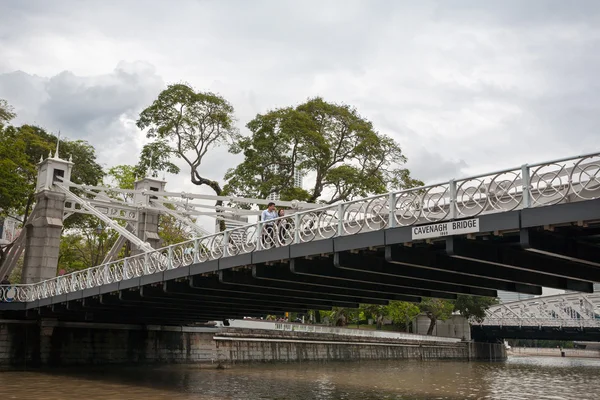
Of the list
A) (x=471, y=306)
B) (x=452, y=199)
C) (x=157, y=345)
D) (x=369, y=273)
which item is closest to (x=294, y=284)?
(x=369, y=273)

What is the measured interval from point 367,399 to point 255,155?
2325 centimetres

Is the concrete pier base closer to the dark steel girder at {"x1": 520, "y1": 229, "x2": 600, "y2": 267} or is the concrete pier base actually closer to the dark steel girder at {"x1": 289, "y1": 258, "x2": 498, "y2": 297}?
the dark steel girder at {"x1": 289, "y1": 258, "x2": 498, "y2": 297}

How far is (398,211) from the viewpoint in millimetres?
15414

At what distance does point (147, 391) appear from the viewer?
21.4m

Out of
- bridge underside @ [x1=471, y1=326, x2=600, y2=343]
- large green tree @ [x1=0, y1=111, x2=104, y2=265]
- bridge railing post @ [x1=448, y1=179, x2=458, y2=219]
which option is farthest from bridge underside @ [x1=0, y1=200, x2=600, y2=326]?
bridge underside @ [x1=471, y1=326, x2=600, y2=343]

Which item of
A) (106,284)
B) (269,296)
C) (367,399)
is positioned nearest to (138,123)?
(106,284)

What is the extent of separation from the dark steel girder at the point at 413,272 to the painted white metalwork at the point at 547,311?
52897mm

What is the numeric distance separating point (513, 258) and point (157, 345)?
76.4ft

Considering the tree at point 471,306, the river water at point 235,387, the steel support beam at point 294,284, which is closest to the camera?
the steel support beam at point 294,284

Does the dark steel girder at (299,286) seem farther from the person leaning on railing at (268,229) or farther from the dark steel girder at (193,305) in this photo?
the dark steel girder at (193,305)

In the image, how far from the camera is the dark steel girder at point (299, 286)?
20.5m

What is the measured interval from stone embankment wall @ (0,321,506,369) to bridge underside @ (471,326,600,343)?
28.3 metres

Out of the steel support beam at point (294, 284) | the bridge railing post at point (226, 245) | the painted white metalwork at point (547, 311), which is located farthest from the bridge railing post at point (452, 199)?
the painted white metalwork at point (547, 311)

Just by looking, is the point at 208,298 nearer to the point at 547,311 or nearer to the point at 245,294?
the point at 245,294
